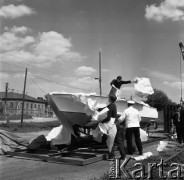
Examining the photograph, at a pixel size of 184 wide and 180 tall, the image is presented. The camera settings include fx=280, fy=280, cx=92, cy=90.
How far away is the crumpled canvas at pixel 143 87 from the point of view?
33.8 feet

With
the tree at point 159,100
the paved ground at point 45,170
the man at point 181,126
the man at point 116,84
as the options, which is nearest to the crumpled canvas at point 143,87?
the man at point 116,84

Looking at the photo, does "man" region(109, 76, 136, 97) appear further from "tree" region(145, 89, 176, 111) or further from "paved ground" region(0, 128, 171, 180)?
"tree" region(145, 89, 176, 111)

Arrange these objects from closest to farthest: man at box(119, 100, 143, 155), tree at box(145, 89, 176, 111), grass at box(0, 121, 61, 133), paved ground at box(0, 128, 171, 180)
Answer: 1. paved ground at box(0, 128, 171, 180)
2. man at box(119, 100, 143, 155)
3. grass at box(0, 121, 61, 133)
4. tree at box(145, 89, 176, 111)

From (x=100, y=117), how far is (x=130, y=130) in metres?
1.14

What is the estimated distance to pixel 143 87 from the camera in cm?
1033

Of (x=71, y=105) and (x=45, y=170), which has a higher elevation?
(x=71, y=105)

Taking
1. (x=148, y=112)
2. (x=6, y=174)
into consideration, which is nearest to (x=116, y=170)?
(x=6, y=174)

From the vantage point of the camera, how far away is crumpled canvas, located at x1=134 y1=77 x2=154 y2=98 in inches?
405

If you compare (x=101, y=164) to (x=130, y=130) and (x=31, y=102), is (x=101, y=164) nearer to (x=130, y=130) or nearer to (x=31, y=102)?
(x=130, y=130)

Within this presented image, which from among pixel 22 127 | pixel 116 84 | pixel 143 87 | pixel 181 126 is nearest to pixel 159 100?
pixel 22 127

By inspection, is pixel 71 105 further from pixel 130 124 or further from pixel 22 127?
pixel 22 127

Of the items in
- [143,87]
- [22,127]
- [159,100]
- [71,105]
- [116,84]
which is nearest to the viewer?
[71,105]

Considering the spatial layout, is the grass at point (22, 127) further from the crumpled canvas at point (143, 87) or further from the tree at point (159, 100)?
the tree at point (159, 100)


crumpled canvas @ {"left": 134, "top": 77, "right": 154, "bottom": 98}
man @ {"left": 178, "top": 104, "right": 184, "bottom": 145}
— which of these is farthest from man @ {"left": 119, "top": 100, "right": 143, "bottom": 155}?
man @ {"left": 178, "top": 104, "right": 184, "bottom": 145}
